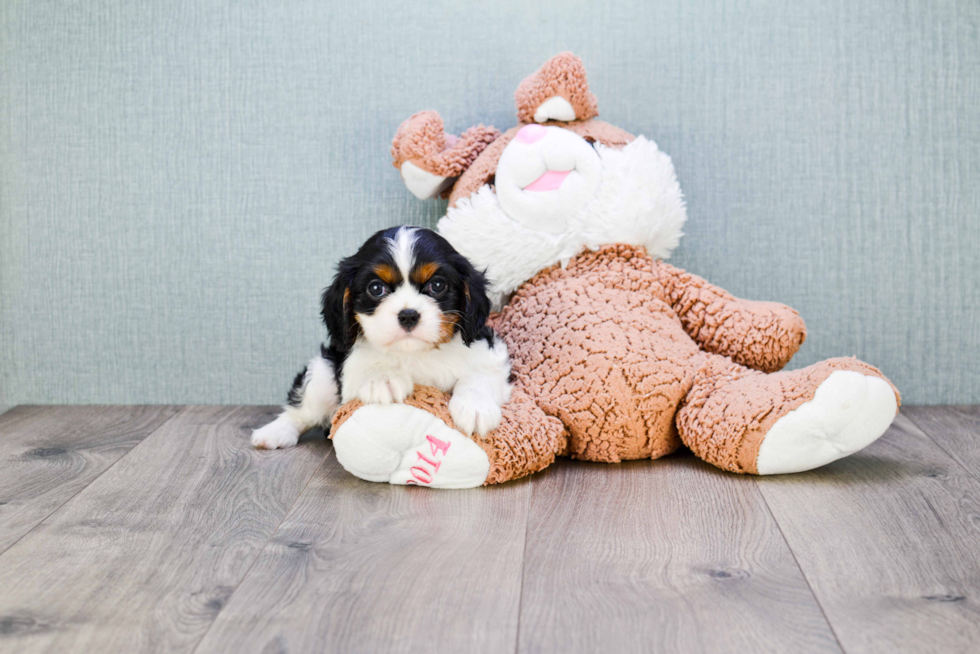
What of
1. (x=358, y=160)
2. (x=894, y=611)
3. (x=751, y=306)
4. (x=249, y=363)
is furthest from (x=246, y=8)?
→ (x=894, y=611)

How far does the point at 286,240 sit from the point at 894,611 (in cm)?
186

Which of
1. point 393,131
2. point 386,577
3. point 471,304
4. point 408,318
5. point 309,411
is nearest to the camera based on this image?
point 386,577

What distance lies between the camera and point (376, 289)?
1.69m

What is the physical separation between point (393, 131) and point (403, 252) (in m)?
0.84

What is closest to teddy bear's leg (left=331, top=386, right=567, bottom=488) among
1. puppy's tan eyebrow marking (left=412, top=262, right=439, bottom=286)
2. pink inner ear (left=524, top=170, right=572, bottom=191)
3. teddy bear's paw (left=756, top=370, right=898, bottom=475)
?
puppy's tan eyebrow marking (left=412, top=262, right=439, bottom=286)

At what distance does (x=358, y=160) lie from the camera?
7.84 feet

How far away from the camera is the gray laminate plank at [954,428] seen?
190 centimetres

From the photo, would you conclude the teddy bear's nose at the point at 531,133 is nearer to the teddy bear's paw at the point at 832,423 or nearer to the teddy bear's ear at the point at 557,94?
the teddy bear's ear at the point at 557,94

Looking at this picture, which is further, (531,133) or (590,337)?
(531,133)

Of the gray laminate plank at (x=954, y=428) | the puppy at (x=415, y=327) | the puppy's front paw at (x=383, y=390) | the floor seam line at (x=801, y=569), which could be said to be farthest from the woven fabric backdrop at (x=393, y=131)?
the floor seam line at (x=801, y=569)

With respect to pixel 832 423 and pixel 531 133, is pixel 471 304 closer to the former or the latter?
pixel 531 133

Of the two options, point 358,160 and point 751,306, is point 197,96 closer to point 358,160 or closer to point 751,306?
point 358,160

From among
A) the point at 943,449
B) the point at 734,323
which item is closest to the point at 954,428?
the point at 943,449

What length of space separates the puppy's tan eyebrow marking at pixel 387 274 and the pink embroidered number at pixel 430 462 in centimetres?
33
